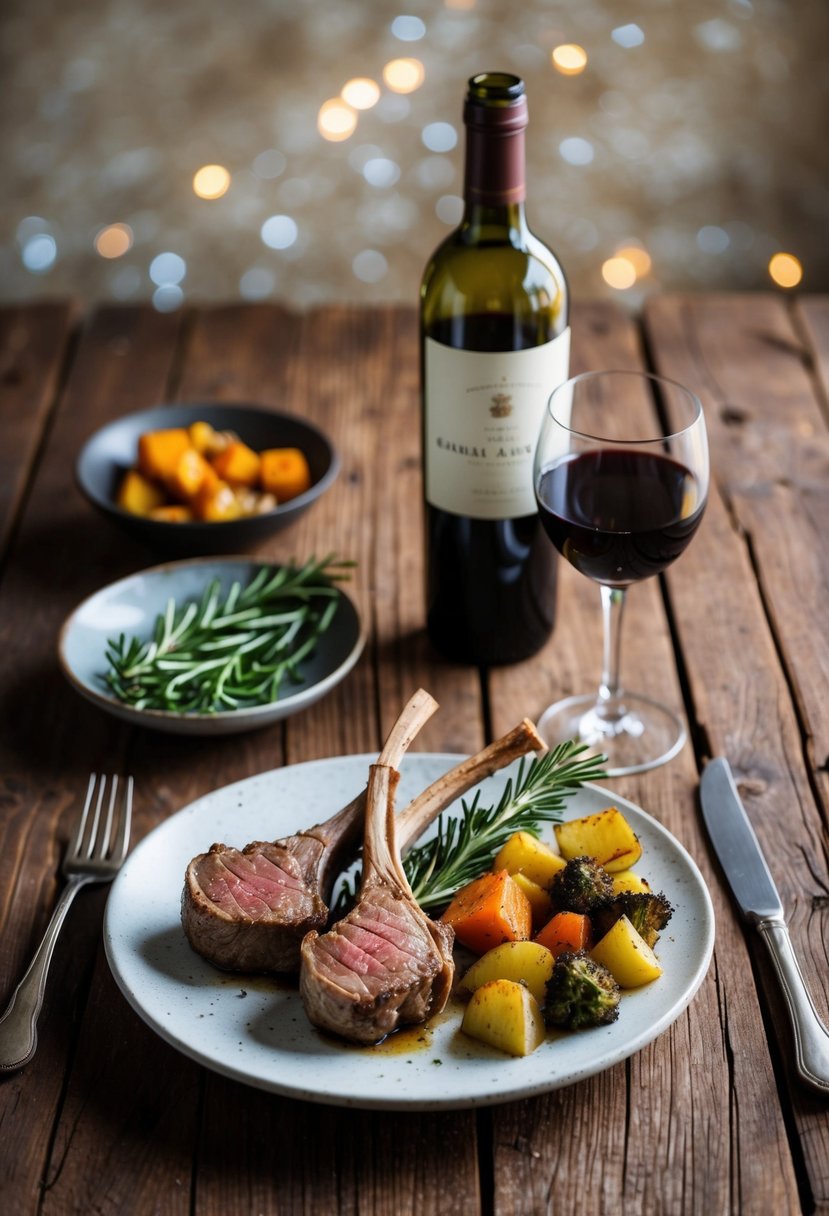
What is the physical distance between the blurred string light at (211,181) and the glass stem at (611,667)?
2.32 metres

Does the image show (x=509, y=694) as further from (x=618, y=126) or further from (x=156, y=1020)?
(x=618, y=126)

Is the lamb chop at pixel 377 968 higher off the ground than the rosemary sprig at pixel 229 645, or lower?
higher

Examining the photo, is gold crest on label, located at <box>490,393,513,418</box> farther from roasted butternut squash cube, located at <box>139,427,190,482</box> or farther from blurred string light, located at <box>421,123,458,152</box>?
blurred string light, located at <box>421,123,458,152</box>

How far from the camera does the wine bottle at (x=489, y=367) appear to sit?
1300mm

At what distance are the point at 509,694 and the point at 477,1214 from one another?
2.23 feet

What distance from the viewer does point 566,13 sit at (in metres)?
3.15

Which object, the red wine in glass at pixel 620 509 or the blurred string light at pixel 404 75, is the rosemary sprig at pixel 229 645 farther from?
the blurred string light at pixel 404 75

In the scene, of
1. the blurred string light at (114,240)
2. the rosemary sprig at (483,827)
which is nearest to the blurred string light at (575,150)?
the blurred string light at (114,240)

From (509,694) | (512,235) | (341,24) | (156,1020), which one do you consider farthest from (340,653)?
(341,24)

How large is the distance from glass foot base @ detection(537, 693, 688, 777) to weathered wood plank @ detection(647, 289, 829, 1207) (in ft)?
0.16

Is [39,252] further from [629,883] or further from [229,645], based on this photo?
[629,883]

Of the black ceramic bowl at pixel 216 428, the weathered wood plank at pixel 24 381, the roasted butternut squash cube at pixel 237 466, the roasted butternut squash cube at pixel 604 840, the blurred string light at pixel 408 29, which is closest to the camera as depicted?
the roasted butternut squash cube at pixel 604 840

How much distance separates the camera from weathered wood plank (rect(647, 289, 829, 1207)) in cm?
118

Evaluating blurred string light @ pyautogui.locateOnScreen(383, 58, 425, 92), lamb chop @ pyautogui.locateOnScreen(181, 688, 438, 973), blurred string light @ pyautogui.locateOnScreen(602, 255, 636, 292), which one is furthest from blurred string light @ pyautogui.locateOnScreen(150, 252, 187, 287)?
lamb chop @ pyautogui.locateOnScreen(181, 688, 438, 973)
